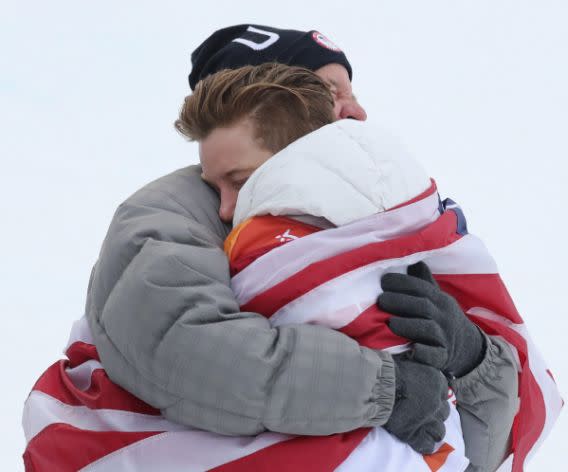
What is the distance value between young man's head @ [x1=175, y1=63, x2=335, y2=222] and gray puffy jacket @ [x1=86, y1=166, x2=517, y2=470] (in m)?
0.19

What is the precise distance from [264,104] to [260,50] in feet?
1.01

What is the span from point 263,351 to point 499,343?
1.50 feet

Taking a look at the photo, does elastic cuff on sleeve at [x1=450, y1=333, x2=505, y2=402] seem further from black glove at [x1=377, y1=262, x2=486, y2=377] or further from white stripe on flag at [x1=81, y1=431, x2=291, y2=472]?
white stripe on flag at [x1=81, y1=431, x2=291, y2=472]

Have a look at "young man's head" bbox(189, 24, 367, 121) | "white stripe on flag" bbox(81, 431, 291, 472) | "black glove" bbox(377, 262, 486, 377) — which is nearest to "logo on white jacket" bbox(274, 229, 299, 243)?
"black glove" bbox(377, 262, 486, 377)

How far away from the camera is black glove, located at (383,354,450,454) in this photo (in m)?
1.08

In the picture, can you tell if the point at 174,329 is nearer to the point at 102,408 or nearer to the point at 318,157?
the point at 102,408

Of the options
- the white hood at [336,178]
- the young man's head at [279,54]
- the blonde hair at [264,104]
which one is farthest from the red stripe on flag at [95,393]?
the young man's head at [279,54]

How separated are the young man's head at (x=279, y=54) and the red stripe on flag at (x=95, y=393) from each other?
688mm

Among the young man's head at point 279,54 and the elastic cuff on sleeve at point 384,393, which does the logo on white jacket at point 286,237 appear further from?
the young man's head at point 279,54

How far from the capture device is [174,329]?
1.06 metres

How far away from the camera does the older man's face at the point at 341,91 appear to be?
163cm

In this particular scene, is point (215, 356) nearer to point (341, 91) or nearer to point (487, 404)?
point (487, 404)

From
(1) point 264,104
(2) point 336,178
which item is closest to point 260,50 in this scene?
(1) point 264,104

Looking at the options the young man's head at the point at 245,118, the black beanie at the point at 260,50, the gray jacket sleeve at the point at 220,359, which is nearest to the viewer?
the gray jacket sleeve at the point at 220,359
